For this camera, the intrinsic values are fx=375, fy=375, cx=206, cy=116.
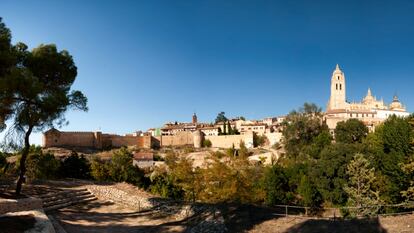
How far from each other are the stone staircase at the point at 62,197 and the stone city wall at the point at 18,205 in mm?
1529

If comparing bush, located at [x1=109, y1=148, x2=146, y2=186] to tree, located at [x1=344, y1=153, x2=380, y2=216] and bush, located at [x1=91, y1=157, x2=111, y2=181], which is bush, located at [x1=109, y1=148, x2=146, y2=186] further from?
tree, located at [x1=344, y1=153, x2=380, y2=216]

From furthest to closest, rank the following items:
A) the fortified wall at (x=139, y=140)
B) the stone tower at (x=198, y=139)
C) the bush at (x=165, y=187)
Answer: the stone tower at (x=198, y=139) < the fortified wall at (x=139, y=140) < the bush at (x=165, y=187)

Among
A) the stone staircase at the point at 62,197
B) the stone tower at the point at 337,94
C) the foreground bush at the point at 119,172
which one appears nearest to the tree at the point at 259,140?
the stone tower at the point at 337,94

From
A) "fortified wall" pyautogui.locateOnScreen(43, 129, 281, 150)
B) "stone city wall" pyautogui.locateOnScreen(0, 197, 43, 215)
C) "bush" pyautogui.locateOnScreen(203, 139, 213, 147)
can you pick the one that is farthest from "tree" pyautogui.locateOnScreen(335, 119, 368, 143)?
"stone city wall" pyautogui.locateOnScreen(0, 197, 43, 215)

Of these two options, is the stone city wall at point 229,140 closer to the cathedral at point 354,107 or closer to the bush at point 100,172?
the cathedral at point 354,107

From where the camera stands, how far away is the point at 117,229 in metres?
15.9

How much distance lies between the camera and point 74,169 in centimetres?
3275

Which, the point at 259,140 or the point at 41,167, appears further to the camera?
the point at 259,140

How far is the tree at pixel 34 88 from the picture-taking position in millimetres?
17688

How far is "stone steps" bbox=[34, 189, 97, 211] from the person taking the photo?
64.8 feet

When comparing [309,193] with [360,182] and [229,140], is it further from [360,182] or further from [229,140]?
[229,140]

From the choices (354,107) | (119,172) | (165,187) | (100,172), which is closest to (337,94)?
(354,107)

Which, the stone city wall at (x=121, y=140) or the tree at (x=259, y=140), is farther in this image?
the tree at (x=259, y=140)

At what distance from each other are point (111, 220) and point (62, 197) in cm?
526
